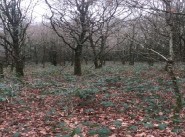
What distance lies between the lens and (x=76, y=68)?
73.3 feet

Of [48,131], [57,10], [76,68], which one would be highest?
[57,10]

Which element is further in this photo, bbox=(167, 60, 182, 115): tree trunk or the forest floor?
bbox=(167, 60, 182, 115): tree trunk

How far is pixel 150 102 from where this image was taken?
1121cm

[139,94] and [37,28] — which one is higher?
[37,28]

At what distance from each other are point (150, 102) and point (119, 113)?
1858 millimetres

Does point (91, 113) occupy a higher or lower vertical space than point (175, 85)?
lower

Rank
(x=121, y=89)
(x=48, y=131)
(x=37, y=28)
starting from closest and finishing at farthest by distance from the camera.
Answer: (x=48, y=131)
(x=121, y=89)
(x=37, y=28)

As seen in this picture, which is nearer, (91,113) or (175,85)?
(175,85)

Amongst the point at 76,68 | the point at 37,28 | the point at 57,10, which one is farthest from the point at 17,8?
the point at 37,28

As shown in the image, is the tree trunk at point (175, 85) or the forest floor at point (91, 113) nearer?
the forest floor at point (91, 113)

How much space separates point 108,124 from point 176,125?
2.06 meters

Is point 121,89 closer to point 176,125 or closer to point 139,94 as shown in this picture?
point 139,94

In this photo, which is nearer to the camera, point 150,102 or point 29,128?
point 29,128

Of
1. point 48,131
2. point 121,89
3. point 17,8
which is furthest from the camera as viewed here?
point 17,8
